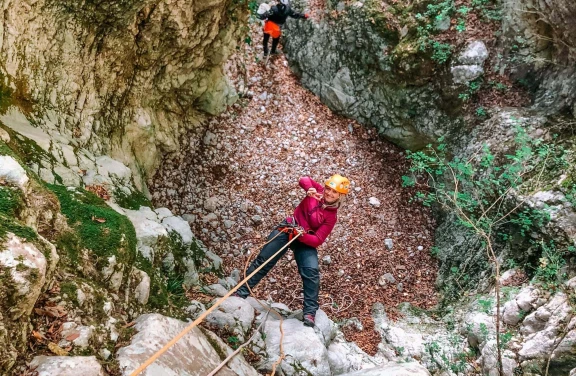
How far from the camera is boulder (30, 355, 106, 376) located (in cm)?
233

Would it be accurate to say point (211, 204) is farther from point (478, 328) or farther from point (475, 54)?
point (475, 54)

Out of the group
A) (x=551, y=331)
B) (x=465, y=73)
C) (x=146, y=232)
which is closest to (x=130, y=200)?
(x=146, y=232)

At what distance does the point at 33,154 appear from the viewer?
3.77 metres

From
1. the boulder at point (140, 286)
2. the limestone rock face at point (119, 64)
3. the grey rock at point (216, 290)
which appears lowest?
the grey rock at point (216, 290)

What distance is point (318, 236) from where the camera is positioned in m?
4.80

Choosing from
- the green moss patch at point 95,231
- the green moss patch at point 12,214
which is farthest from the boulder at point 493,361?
the green moss patch at point 12,214

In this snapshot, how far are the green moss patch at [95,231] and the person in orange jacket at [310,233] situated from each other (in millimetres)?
1853

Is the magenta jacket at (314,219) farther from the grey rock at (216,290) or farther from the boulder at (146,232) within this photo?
the boulder at (146,232)

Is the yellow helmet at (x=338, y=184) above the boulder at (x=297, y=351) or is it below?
above

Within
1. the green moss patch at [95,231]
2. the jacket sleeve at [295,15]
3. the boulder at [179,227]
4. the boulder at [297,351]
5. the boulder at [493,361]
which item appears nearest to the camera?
the green moss patch at [95,231]

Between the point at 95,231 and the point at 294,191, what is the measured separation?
4537 millimetres

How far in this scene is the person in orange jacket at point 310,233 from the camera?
475cm

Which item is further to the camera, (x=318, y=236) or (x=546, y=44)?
(x=546, y=44)

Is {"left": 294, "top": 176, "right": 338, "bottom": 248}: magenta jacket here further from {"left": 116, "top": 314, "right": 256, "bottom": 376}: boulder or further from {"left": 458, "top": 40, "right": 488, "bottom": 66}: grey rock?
{"left": 458, "top": 40, "right": 488, "bottom": 66}: grey rock
